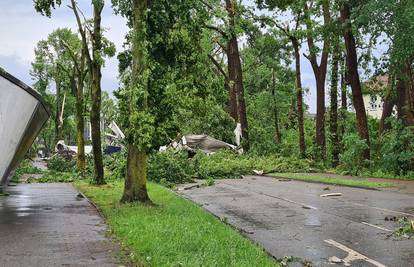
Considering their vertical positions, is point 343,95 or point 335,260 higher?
point 343,95

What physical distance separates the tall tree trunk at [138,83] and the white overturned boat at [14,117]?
102 inches

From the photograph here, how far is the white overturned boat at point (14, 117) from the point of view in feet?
43.2

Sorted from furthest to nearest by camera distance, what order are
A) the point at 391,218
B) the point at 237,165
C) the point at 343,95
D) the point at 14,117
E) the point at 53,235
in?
the point at 343,95, the point at 237,165, the point at 14,117, the point at 391,218, the point at 53,235

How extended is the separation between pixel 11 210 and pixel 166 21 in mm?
6531

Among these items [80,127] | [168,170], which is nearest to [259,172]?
[168,170]

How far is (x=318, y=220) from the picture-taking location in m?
12.9

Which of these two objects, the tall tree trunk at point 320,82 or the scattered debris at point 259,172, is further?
the tall tree trunk at point 320,82

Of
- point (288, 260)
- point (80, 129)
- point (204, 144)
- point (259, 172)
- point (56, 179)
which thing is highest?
point (80, 129)

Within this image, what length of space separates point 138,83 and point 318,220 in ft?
18.0

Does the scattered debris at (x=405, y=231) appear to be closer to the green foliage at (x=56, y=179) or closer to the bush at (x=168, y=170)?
the bush at (x=168, y=170)

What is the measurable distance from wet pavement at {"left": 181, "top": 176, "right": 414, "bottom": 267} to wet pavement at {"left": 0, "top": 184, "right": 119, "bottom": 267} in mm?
2900

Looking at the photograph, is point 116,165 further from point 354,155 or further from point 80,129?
point 354,155

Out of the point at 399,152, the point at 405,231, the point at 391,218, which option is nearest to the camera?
the point at 405,231

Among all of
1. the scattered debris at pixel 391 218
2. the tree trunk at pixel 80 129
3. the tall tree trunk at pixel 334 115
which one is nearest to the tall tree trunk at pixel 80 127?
the tree trunk at pixel 80 129
